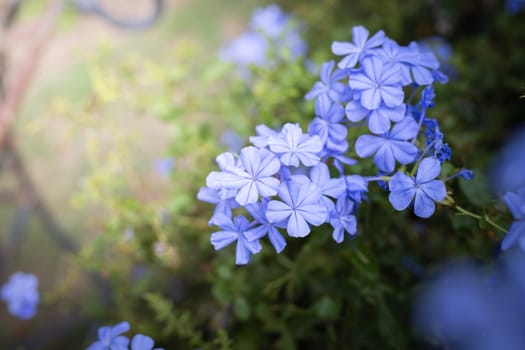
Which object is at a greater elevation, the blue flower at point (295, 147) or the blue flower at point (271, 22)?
the blue flower at point (271, 22)

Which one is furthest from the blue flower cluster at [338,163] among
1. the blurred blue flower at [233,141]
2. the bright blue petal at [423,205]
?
the blurred blue flower at [233,141]

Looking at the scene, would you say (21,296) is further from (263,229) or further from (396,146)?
(396,146)

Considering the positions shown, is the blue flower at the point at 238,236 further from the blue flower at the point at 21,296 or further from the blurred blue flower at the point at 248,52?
the blurred blue flower at the point at 248,52

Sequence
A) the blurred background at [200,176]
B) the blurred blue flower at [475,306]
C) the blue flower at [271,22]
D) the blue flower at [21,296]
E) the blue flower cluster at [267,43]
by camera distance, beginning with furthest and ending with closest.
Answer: the blue flower at [271,22]
the blue flower cluster at [267,43]
the blue flower at [21,296]
the blurred background at [200,176]
the blurred blue flower at [475,306]

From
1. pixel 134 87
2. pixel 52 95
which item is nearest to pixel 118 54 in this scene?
pixel 52 95

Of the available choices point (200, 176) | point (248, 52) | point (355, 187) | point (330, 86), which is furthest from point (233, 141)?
point (355, 187)

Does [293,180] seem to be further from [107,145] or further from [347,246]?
[107,145]
